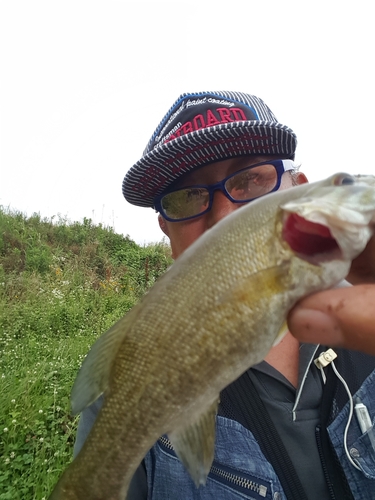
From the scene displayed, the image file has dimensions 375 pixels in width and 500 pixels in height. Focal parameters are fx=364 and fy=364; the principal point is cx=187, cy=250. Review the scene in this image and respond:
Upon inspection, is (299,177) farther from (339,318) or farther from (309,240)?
(339,318)

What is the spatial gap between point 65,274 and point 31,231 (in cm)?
258

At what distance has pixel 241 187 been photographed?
238 centimetres

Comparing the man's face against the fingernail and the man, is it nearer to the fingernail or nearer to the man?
the man

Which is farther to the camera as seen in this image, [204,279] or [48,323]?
[48,323]

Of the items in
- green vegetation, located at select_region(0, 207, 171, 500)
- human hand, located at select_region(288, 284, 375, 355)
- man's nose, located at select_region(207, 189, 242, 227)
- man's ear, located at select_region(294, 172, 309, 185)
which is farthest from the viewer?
green vegetation, located at select_region(0, 207, 171, 500)

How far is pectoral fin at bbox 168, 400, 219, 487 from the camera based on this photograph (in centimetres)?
121

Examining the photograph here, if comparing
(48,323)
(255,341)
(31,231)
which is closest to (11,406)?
(48,323)

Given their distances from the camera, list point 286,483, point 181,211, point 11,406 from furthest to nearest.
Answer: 1. point 11,406
2. point 181,211
3. point 286,483

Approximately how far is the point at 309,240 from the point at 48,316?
6.07 metres

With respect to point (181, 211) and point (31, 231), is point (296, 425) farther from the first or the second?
point (31, 231)

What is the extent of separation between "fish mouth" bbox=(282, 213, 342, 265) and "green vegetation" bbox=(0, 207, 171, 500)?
316 centimetres

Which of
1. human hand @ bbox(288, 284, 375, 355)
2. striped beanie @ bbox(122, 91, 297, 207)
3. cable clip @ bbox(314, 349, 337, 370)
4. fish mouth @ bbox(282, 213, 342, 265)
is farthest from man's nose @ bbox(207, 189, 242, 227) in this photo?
human hand @ bbox(288, 284, 375, 355)

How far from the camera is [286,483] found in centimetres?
162

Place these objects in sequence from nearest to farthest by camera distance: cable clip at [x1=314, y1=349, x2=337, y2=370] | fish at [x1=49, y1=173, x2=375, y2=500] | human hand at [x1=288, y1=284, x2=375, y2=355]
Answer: human hand at [x1=288, y1=284, x2=375, y2=355], fish at [x1=49, y1=173, x2=375, y2=500], cable clip at [x1=314, y1=349, x2=337, y2=370]
